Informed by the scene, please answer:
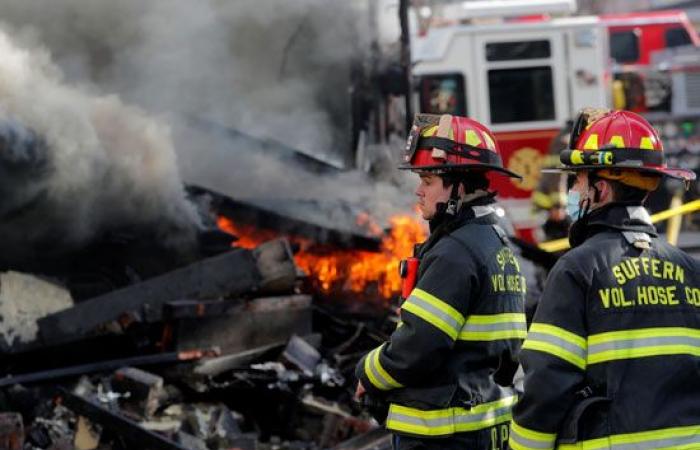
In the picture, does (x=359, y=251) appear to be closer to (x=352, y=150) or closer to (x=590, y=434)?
(x=352, y=150)

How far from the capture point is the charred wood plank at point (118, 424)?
5.85 meters

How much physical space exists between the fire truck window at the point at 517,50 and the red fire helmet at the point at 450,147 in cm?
842

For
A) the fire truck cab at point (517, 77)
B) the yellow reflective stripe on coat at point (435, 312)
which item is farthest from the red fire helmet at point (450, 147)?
the fire truck cab at point (517, 77)

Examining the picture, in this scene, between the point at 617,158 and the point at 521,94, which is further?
the point at 521,94

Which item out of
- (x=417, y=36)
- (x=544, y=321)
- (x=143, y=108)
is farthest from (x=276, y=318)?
(x=417, y=36)

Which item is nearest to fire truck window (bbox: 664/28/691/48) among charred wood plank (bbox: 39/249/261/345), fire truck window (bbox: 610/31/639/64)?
fire truck window (bbox: 610/31/639/64)

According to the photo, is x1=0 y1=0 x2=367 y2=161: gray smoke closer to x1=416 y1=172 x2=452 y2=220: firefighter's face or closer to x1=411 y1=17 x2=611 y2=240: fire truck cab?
x1=411 y1=17 x2=611 y2=240: fire truck cab

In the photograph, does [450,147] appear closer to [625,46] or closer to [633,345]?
[633,345]

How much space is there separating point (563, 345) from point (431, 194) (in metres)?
1.04

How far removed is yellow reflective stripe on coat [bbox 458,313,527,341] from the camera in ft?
11.4

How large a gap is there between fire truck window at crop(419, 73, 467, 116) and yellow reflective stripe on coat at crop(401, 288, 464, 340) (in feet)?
27.8

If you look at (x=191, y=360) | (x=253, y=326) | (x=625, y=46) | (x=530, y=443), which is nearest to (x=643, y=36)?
(x=625, y=46)

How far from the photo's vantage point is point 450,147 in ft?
12.0

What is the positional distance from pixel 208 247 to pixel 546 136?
5059 millimetres
